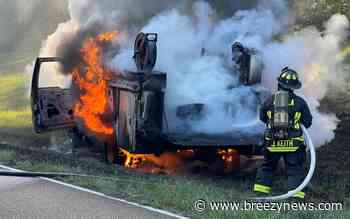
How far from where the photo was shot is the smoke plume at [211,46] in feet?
33.1

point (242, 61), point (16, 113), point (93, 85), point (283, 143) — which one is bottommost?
point (16, 113)

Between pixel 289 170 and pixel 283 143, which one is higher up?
pixel 283 143

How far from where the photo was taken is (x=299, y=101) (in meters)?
7.84

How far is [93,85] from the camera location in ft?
38.6

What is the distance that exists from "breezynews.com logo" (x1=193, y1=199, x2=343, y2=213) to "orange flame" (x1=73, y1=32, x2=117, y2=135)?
4562mm

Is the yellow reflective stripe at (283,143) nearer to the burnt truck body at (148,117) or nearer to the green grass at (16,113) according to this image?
the burnt truck body at (148,117)

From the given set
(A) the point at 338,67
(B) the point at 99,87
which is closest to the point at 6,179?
(B) the point at 99,87

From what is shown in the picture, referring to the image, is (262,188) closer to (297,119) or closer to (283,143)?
(283,143)

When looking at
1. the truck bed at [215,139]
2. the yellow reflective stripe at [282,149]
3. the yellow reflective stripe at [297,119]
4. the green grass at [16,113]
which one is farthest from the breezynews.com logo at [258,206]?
the green grass at [16,113]

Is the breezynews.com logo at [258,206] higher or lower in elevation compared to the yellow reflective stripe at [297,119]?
lower

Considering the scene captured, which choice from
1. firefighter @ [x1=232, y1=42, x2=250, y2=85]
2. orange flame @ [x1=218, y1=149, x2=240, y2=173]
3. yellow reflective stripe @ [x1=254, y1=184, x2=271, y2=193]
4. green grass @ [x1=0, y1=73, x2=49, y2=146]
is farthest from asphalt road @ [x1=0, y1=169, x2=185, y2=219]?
green grass @ [x1=0, y1=73, x2=49, y2=146]

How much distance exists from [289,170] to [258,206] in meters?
1.10

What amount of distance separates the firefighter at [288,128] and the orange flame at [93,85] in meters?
4.11

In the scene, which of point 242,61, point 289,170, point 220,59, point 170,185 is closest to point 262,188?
point 289,170
